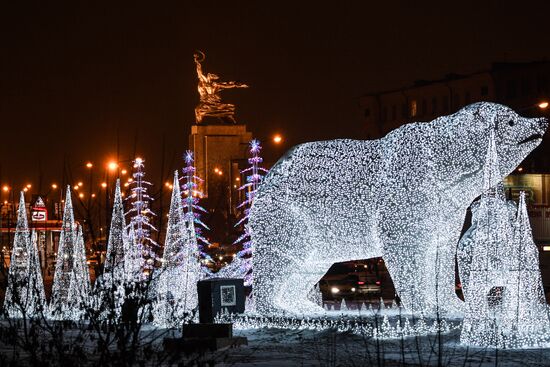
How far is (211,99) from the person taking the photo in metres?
80.1

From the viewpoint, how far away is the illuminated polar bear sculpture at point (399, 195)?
18.6 m

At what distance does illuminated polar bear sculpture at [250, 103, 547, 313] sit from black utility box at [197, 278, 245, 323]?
1.30m

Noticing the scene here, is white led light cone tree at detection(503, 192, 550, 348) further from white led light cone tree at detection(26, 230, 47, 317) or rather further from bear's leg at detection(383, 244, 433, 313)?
white led light cone tree at detection(26, 230, 47, 317)

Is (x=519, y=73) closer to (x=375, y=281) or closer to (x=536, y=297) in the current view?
(x=375, y=281)

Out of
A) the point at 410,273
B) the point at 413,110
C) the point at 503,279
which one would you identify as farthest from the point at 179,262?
the point at 413,110

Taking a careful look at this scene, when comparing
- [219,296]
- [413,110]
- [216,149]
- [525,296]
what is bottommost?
[525,296]

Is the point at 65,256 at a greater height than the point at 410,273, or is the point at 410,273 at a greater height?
the point at 65,256

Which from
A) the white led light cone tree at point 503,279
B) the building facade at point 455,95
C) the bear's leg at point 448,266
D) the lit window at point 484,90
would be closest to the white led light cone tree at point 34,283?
the white led light cone tree at point 503,279

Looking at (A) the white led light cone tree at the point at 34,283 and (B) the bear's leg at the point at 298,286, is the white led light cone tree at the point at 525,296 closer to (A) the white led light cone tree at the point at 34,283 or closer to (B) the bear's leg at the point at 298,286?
(B) the bear's leg at the point at 298,286

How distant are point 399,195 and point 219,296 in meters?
3.90

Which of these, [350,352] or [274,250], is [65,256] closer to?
[274,250]

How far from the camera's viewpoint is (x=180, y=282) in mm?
22984

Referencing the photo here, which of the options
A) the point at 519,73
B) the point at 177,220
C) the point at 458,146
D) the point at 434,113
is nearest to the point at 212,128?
the point at 434,113

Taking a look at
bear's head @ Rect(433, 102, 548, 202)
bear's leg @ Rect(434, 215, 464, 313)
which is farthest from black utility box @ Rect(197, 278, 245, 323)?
bear's head @ Rect(433, 102, 548, 202)
